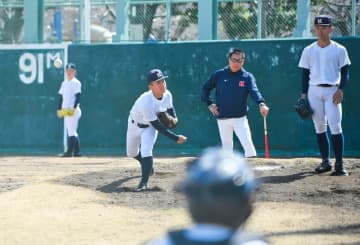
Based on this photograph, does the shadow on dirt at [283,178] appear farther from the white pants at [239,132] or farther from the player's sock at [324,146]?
the white pants at [239,132]

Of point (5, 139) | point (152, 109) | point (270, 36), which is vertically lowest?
point (5, 139)

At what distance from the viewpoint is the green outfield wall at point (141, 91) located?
672 inches

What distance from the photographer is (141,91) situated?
1828cm

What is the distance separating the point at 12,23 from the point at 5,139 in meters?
5.59

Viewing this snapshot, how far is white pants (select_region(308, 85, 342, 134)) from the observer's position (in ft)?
37.8

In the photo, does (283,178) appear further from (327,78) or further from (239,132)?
(327,78)

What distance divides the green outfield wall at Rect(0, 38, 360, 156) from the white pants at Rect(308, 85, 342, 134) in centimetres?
497

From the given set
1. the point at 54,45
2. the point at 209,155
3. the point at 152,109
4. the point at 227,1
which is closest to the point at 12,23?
the point at 54,45

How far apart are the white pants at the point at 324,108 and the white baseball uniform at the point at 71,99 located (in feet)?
23.8

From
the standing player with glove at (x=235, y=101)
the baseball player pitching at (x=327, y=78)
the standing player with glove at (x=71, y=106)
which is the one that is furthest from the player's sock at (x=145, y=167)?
the standing player with glove at (x=71, y=106)

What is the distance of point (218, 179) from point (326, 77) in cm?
925

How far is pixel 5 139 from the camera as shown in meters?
19.5

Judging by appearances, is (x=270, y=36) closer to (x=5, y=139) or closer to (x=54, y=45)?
(x=54, y=45)

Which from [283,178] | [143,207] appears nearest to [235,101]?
[283,178]
